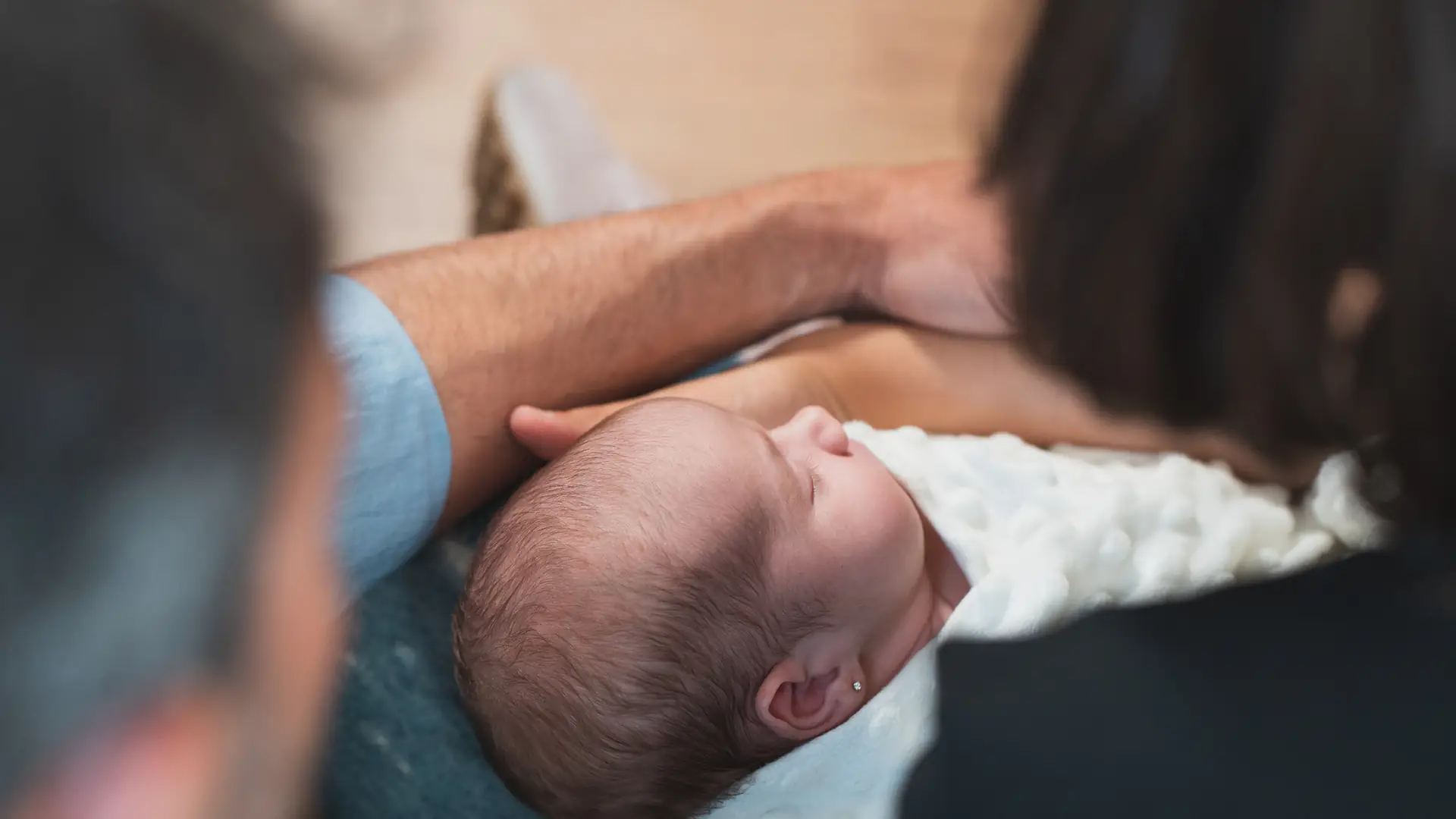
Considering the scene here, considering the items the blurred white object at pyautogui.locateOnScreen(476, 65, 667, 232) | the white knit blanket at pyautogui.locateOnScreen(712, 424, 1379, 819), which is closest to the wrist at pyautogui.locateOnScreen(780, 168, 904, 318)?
the white knit blanket at pyautogui.locateOnScreen(712, 424, 1379, 819)

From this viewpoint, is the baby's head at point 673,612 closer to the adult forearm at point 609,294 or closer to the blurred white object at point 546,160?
the adult forearm at point 609,294

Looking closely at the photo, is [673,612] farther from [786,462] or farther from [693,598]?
[786,462]

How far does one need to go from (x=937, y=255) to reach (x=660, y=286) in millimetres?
261

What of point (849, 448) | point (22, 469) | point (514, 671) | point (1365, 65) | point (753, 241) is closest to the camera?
point (22, 469)

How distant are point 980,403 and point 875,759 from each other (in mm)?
343

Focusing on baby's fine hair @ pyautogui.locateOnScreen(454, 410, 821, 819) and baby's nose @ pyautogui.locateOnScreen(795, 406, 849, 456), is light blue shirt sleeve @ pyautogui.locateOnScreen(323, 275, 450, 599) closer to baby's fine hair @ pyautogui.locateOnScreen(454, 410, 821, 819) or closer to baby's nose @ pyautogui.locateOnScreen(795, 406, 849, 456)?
baby's fine hair @ pyautogui.locateOnScreen(454, 410, 821, 819)

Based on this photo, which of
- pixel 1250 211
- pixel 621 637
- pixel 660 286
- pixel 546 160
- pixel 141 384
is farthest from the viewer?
pixel 546 160

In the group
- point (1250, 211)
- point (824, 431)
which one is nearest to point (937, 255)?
point (824, 431)

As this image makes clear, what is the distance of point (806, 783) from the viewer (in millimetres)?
795

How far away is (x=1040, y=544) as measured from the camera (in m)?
0.82

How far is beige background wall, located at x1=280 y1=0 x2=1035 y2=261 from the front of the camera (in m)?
1.59

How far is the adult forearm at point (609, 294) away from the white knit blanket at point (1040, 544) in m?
0.19

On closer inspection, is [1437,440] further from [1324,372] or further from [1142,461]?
[1142,461]

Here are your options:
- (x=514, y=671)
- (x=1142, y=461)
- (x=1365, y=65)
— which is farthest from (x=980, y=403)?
(x=1365, y=65)
